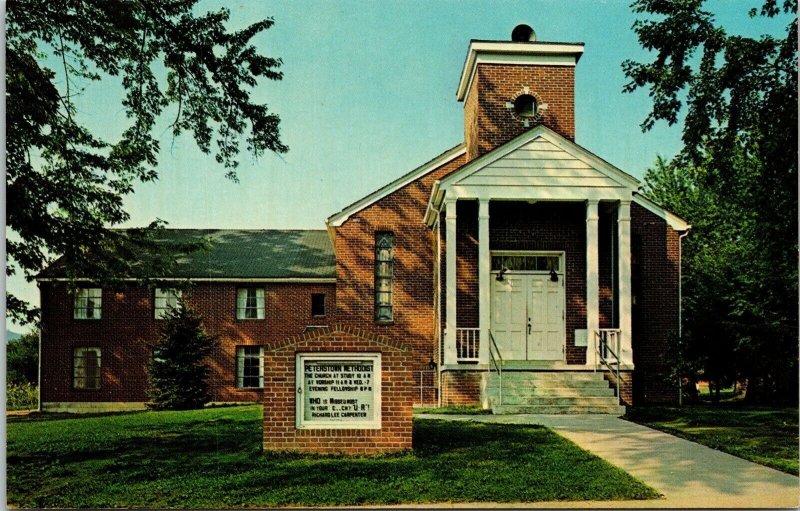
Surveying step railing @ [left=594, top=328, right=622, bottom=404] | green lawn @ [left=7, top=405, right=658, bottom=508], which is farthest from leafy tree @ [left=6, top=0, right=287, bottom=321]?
step railing @ [left=594, top=328, right=622, bottom=404]

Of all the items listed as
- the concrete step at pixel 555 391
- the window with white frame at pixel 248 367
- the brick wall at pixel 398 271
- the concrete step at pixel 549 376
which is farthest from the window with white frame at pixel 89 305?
the concrete step at pixel 555 391

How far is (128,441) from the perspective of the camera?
12.5 meters

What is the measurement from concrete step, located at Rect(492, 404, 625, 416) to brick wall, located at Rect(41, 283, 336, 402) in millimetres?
11758

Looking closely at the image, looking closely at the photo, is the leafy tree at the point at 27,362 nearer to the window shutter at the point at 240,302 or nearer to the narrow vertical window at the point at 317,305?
the window shutter at the point at 240,302

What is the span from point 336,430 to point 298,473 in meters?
1.09

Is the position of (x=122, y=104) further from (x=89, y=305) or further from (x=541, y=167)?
(x=89, y=305)

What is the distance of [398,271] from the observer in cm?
2161

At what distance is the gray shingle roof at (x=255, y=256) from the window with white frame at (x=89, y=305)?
2852mm

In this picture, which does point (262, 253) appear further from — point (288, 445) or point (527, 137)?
point (288, 445)

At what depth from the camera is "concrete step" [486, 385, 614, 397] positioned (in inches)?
648

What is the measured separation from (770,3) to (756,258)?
238 inches

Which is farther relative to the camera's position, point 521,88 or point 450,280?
point 521,88

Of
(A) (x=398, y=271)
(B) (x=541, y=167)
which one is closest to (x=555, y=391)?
(B) (x=541, y=167)

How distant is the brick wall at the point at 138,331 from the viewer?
26.5 meters
